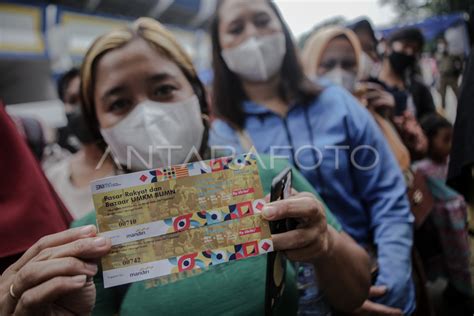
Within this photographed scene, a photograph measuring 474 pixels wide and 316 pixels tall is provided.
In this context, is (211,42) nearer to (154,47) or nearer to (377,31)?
(154,47)

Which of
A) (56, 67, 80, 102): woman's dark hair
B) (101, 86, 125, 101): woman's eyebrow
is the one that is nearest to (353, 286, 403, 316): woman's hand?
(101, 86, 125, 101): woman's eyebrow

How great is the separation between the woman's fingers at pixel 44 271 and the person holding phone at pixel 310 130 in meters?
0.52

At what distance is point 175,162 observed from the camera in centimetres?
102

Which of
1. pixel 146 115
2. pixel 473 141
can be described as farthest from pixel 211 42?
pixel 473 141

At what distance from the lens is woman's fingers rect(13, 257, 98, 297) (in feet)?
2.42

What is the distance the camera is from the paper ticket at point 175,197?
2.62ft

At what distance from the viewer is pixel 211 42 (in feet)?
3.76

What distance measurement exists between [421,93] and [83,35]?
1294mm

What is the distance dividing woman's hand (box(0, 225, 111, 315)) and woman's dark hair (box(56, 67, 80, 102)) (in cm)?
53

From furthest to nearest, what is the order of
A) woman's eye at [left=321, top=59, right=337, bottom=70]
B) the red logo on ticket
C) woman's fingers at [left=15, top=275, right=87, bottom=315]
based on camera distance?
woman's eye at [left=321, top=59, right=337, bottom=70], the red logo on ticket, woman's fingers at [left=15, top=275, right=87, bottom=315]

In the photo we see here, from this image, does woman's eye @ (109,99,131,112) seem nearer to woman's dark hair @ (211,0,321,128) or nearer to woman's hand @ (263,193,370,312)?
woman's dark hair @ (211,0,321,128)

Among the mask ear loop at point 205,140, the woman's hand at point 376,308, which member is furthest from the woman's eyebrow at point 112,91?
the woman's hand at point 376,308

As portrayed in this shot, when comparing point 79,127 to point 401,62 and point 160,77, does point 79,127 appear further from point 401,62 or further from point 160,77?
point 401,62

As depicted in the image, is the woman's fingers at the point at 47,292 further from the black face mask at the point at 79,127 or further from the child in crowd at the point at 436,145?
the child in crowd at the point at 436,145
